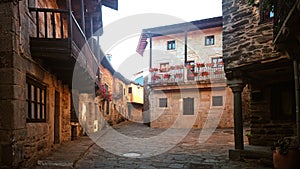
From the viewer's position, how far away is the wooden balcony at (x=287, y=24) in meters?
3.50

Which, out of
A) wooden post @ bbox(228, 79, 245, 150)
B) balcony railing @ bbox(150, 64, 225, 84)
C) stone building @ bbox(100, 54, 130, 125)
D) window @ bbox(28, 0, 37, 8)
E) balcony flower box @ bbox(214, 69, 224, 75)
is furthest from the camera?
stone building @ bbox(100, 54, 130, 125)

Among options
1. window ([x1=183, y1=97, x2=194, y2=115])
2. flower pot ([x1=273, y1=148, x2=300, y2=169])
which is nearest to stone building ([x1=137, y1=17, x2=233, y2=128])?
Answer: window ([x1=183, y1=97, x2=194, y2=115])

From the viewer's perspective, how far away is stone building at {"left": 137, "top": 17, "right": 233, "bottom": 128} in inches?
664

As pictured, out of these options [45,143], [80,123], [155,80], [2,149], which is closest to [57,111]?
[45,143]

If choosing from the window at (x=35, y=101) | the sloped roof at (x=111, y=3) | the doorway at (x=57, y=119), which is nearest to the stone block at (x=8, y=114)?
the window at (x=35, y=101)

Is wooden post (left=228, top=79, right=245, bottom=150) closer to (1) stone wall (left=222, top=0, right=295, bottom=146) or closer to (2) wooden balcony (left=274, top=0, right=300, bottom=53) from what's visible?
(1) stone wall (left=222, top=0, right=295, bottom=146)

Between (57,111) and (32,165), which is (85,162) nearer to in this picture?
(32,165)

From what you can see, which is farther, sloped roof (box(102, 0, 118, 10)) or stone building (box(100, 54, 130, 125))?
stone building (box(100, 54, 130, 125))

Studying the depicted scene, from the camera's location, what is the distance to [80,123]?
10891mm

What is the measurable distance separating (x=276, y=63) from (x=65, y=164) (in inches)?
200

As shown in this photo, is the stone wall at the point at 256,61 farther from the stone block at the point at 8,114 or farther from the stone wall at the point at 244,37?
the stone block at the point at 8,114

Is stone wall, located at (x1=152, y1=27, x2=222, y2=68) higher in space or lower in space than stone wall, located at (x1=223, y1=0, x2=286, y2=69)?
higher

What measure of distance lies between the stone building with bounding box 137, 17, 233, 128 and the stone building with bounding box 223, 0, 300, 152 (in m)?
8.76

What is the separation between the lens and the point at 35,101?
6.11m
